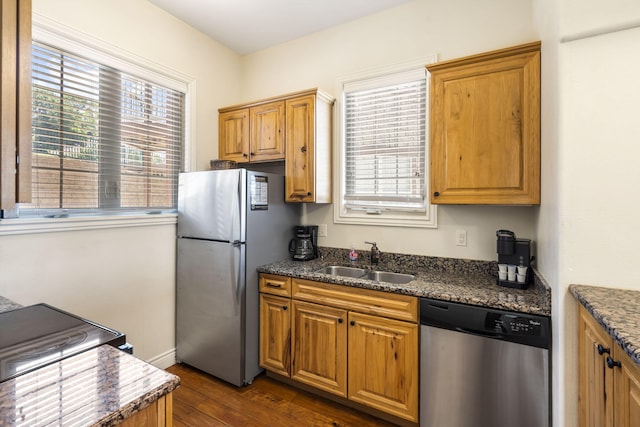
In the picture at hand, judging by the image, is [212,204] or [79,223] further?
[212,204]

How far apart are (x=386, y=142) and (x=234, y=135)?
1.42 meters

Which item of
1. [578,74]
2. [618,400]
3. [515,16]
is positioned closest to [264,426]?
[618,400]

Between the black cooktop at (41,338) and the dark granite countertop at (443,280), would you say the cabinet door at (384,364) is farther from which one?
A: the black cooktop at (41,338)

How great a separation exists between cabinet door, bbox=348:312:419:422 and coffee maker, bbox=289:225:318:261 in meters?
0.82

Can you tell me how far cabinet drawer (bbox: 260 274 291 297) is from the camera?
2.40m

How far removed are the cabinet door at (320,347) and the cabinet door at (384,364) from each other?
2.7 inches

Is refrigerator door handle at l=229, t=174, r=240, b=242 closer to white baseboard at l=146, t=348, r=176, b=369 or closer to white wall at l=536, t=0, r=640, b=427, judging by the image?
white baseboard at l=146, t=348, r=176, b=369

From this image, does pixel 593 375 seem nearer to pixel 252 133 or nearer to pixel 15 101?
Answer: pixel 15 101

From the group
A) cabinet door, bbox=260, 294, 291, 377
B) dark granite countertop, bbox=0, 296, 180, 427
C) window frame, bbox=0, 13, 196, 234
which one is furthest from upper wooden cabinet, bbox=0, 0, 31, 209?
cabinet door, bbox=260, 294, 291, 377

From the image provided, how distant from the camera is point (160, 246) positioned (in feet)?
8.70

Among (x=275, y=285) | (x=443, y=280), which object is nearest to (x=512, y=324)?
(x=443, y=280)

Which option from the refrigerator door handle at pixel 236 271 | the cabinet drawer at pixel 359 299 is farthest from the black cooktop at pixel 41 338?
the cabinet drawer at pixel 359 299

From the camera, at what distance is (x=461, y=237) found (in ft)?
7.68

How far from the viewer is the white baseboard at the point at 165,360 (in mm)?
2609
